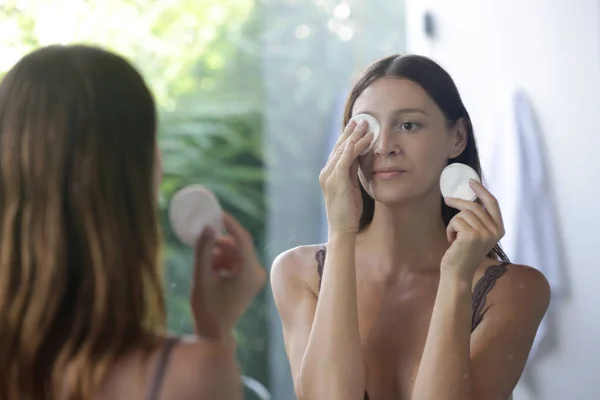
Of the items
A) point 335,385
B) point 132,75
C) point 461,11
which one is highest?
point 461,11

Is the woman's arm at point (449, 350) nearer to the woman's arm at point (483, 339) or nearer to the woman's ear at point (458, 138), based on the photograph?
the woman's arm at point (483, 339)

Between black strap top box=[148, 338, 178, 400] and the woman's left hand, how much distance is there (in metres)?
0.27

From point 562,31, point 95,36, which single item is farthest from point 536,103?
point 95,36

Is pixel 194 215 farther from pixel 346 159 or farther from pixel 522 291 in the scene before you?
pixel 522 291

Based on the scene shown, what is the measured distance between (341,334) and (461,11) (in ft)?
1.22

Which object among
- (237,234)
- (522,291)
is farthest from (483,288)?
(237,234)

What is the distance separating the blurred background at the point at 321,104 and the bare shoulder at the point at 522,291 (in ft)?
0.13

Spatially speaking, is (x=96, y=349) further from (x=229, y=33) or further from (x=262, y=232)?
(x=229, y=33)

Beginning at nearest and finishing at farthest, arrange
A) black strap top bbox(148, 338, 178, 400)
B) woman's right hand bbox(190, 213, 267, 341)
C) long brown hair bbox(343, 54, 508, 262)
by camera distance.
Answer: black strap top bbox(148, 338, 178, 400) < woman's right hand bbox(190, 213, 267, 341) < long brown hair bbox(343, 54, 508, 262)

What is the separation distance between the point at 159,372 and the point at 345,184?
274mm

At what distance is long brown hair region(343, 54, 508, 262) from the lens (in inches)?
28.2

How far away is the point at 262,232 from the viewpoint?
99cm

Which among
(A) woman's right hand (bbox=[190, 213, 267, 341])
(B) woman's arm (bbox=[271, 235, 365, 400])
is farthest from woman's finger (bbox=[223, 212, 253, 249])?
(B) woman's arm (bbox=[271, 235, 365, 400])

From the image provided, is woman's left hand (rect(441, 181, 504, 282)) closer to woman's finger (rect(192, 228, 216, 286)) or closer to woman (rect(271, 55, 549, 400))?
woman (rect(271, 55, 549, 400))
